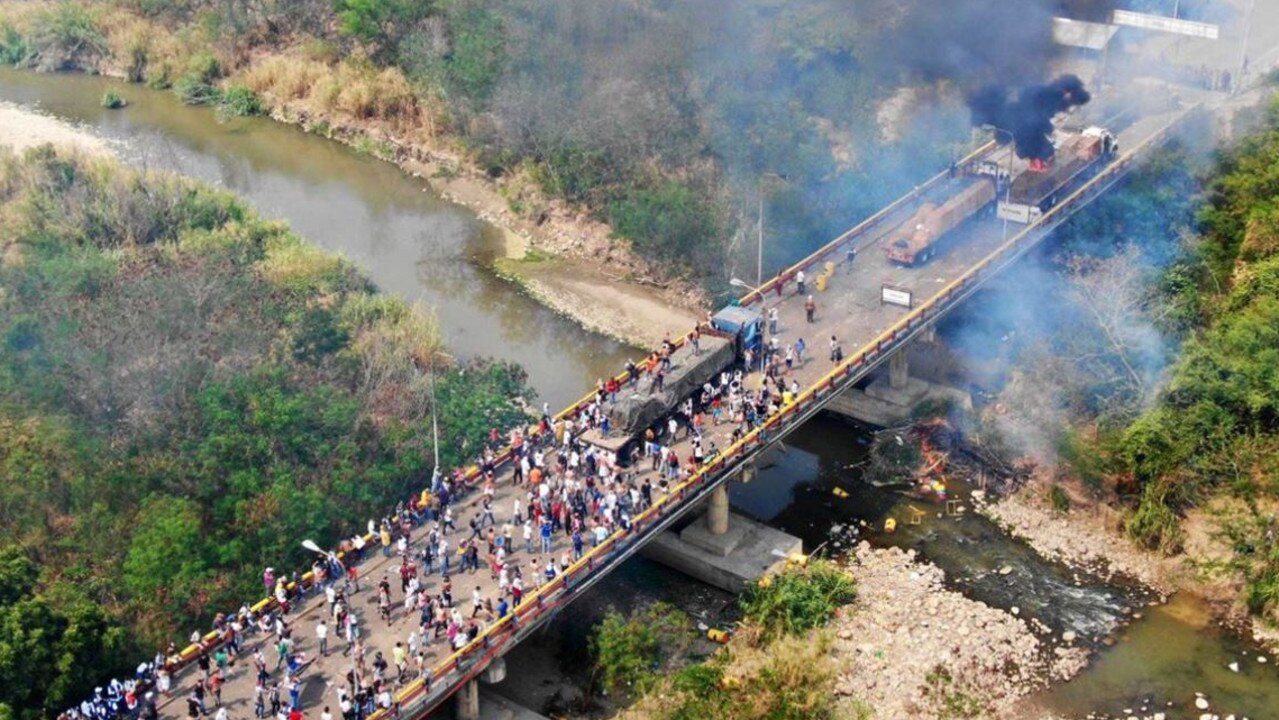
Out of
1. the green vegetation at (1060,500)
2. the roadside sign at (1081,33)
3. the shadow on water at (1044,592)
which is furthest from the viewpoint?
the roadside sign at (1081,33)

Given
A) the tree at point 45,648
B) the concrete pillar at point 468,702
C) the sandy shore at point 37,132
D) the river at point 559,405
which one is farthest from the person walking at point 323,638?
the sandy shore at point 37,132

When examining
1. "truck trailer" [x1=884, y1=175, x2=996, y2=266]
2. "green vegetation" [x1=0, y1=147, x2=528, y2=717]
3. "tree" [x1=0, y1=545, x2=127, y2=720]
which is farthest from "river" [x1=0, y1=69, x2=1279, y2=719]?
"tree" [x1=0, y1=545, x2=127, y2=720]

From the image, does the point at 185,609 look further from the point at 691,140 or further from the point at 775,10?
the point at 775,10

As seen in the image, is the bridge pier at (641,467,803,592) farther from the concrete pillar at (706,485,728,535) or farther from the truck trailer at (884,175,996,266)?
the truck trailer at (884,175,996,266)

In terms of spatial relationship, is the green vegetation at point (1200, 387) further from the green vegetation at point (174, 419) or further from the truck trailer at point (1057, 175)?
the green vegetation at point (174, 419)

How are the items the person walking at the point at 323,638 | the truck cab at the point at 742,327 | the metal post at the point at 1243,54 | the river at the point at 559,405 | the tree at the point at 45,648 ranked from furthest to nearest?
1. the metal post at the point at 1243,54
2. the truck cab at the point at 742,327
3. the river at the point at 559,405
4. the person walking at the point at 323,638
5. the tree at the point at 45,648

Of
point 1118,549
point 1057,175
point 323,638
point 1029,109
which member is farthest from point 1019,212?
point 323,638

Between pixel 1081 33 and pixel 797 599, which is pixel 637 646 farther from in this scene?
pixel 1081 33
